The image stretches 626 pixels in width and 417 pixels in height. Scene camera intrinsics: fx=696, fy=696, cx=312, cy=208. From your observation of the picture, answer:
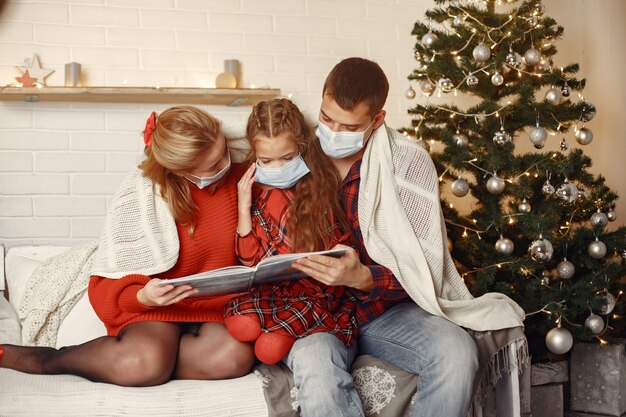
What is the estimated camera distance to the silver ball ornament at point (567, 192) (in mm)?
2469

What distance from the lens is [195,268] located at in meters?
2.01

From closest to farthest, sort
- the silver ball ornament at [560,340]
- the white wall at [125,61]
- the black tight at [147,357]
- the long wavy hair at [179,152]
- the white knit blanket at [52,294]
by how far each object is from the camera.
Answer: the black tight at [147,357] < the long wavy hair at [179,152] < the white knit blanket at [52,294] < the silver ball ornament at [560,340] < the white wall at [125,61]

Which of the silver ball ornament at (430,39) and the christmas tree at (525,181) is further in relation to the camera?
Result: the silver ball ornament at (430,39)

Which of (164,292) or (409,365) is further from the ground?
(164,292)

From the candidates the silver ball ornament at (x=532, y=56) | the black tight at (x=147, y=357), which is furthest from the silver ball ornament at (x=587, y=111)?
the black tight at (x=147, y=357)

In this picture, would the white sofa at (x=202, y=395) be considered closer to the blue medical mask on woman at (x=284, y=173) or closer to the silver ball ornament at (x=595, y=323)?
the blue medical mask on woman at (x=284, y=173)

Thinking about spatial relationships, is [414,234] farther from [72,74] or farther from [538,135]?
[72,74]

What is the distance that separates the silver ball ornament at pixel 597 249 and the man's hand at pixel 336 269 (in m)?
Answer: 1.09

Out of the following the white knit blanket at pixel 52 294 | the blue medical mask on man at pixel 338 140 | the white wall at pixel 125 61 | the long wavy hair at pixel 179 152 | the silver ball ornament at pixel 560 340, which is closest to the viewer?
the long wavy hair at pixel 179 152

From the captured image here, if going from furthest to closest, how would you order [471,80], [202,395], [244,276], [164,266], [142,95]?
[142,95]
[471,80]
[164,266]
[202,395]
[244,276]

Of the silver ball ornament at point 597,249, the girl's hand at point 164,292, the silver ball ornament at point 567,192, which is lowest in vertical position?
the silver ball ornament at point 597,249

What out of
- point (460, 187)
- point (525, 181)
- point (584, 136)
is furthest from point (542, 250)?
point (584, 136)

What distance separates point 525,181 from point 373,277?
89cm

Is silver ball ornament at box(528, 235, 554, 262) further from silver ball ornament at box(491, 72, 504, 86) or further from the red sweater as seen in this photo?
the red sweater
